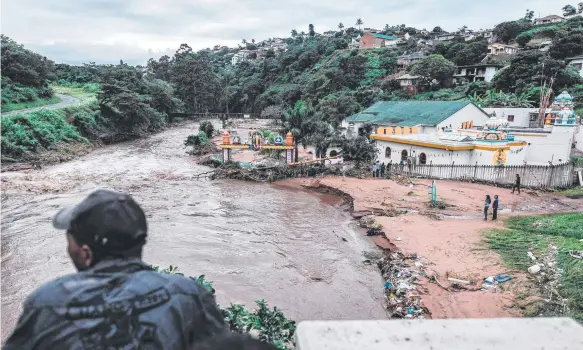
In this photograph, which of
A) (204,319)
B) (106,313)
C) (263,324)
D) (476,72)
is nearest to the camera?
(106,313)

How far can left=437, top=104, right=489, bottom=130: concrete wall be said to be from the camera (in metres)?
26.5

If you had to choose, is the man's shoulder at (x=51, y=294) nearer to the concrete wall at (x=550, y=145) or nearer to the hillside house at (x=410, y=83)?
the concrete wall at (x=550, y=145)

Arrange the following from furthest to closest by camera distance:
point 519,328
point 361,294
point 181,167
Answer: point 181,167 < point 361,294 < point 519,328

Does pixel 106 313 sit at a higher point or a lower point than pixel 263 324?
higher

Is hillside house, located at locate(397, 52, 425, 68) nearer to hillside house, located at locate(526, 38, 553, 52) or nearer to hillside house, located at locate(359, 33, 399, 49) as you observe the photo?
hillside house, located at locate(526, 38, 553, 52)

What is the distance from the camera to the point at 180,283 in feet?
4.94

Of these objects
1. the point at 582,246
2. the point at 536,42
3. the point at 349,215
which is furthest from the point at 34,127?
the point at 536,42

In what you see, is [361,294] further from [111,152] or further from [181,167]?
[111,152]

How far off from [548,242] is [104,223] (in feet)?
40.6

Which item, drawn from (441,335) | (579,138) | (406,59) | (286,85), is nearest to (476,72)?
(406,59)

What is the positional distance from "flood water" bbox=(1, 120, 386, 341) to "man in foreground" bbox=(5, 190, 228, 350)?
7431mm

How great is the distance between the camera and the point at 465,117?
27.4 meters

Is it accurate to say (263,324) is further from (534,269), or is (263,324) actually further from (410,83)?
(410,83)

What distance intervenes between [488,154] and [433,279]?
486 inches
